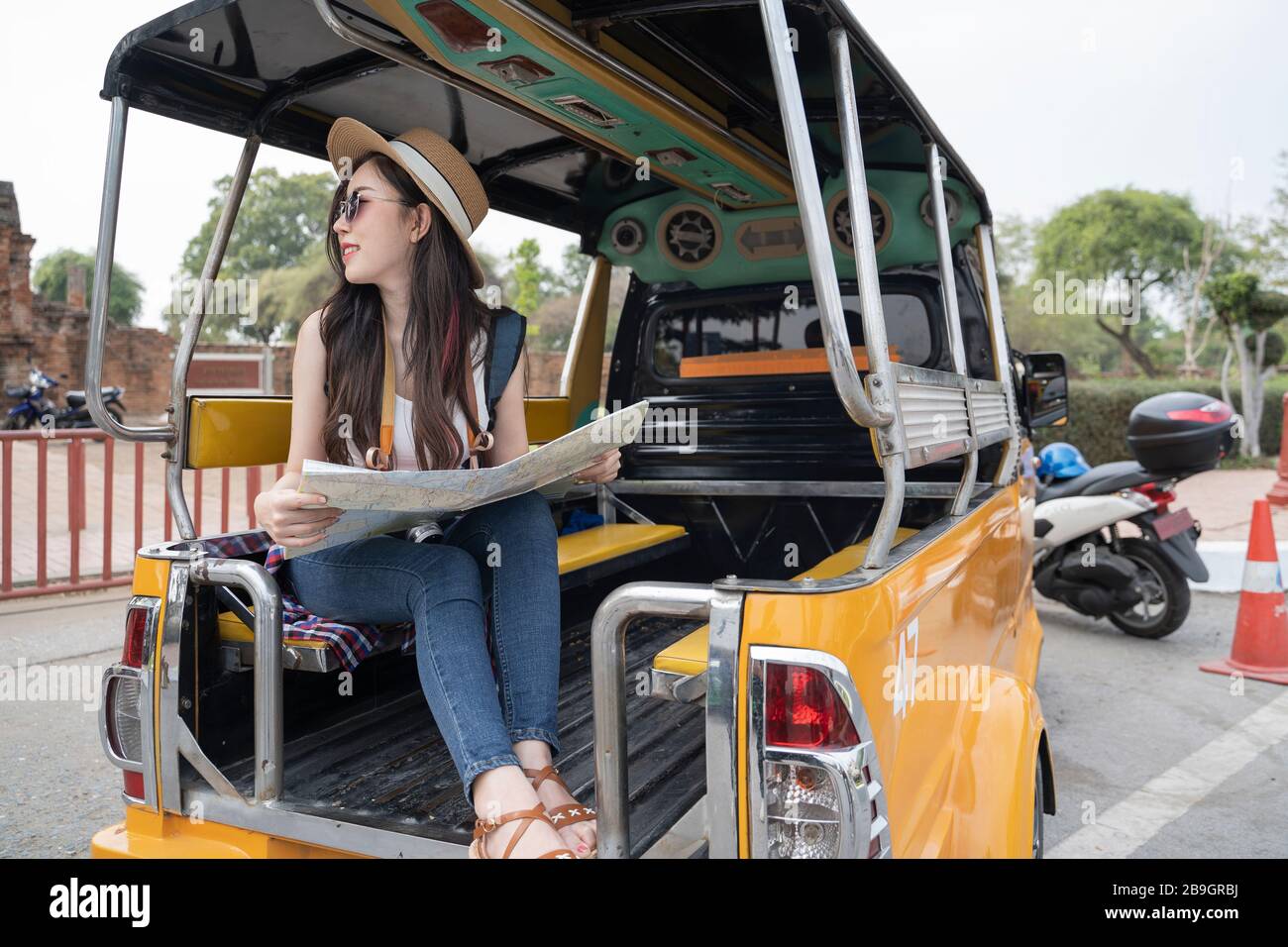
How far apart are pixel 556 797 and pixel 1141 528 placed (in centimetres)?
531

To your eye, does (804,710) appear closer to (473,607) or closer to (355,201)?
(473,607)

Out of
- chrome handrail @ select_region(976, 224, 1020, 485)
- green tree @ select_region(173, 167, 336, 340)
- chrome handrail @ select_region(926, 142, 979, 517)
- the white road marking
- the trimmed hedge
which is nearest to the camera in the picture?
chrome handrail @ select_region(926, 142, 979, 517)

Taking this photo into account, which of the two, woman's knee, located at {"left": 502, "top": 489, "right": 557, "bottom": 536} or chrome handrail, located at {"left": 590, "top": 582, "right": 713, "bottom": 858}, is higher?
woman's knee, located at {"left": 502, "top": 489, "right": 557, "bottom": 536}

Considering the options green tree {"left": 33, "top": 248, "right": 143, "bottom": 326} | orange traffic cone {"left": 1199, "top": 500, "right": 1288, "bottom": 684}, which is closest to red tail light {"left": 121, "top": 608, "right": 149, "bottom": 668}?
orange traffic cone {"left": 1199, "top": 500, "right": 1288, "bottom": 684}

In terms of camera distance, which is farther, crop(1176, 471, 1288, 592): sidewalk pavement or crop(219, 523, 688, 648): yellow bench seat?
crop(1176, 471, 1288, 592): sidewalk pavement

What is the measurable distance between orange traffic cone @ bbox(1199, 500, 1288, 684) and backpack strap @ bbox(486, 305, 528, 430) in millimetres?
4704

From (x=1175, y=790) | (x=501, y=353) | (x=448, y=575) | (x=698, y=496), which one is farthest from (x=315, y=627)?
(x=1175, y=790)

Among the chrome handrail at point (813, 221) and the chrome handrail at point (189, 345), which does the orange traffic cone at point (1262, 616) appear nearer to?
the chrome handrail at point (813, 221)

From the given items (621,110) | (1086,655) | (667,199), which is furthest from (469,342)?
(1086,655)

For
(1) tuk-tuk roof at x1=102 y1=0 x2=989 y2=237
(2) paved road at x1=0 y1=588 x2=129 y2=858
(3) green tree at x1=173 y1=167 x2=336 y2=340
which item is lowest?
(2) paved road at x1=0 y1=588 x2=129 y2=858

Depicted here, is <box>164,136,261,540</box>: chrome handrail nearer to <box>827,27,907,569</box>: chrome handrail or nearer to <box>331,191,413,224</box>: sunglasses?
<box>331,191,413,224</box>: sunglasses

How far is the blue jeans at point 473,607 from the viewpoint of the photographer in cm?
183

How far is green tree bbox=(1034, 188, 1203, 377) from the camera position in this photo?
116ft

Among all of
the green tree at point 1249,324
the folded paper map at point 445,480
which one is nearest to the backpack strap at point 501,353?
the folded paper map at point 445,480
